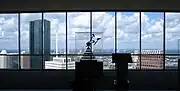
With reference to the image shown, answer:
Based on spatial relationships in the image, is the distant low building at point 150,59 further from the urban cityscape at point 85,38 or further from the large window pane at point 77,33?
the large window pane at point 77,33

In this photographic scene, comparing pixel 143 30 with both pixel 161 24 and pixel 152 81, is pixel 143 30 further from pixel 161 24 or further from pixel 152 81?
pixel 152 81

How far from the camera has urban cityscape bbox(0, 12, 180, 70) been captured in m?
10.8

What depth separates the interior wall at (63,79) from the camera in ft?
34.8

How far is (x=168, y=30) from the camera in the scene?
1080 centimetres

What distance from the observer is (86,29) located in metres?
10.8

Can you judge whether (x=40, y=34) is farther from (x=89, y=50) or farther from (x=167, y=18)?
(x=167, y=18)

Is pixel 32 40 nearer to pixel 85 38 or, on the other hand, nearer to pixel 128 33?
pixel 85 38

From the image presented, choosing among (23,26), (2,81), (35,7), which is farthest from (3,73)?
(35,7)

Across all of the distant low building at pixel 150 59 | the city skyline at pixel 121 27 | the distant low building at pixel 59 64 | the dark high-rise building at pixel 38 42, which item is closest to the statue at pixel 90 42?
the city skyline at pixel 121 27

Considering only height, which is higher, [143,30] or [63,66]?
[143,30]

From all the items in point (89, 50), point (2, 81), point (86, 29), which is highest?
point (86, 29)

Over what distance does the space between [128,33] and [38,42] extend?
9.32 feet

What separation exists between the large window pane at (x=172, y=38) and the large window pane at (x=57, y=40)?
10.6 ft

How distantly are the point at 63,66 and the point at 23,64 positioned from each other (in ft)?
4.18
